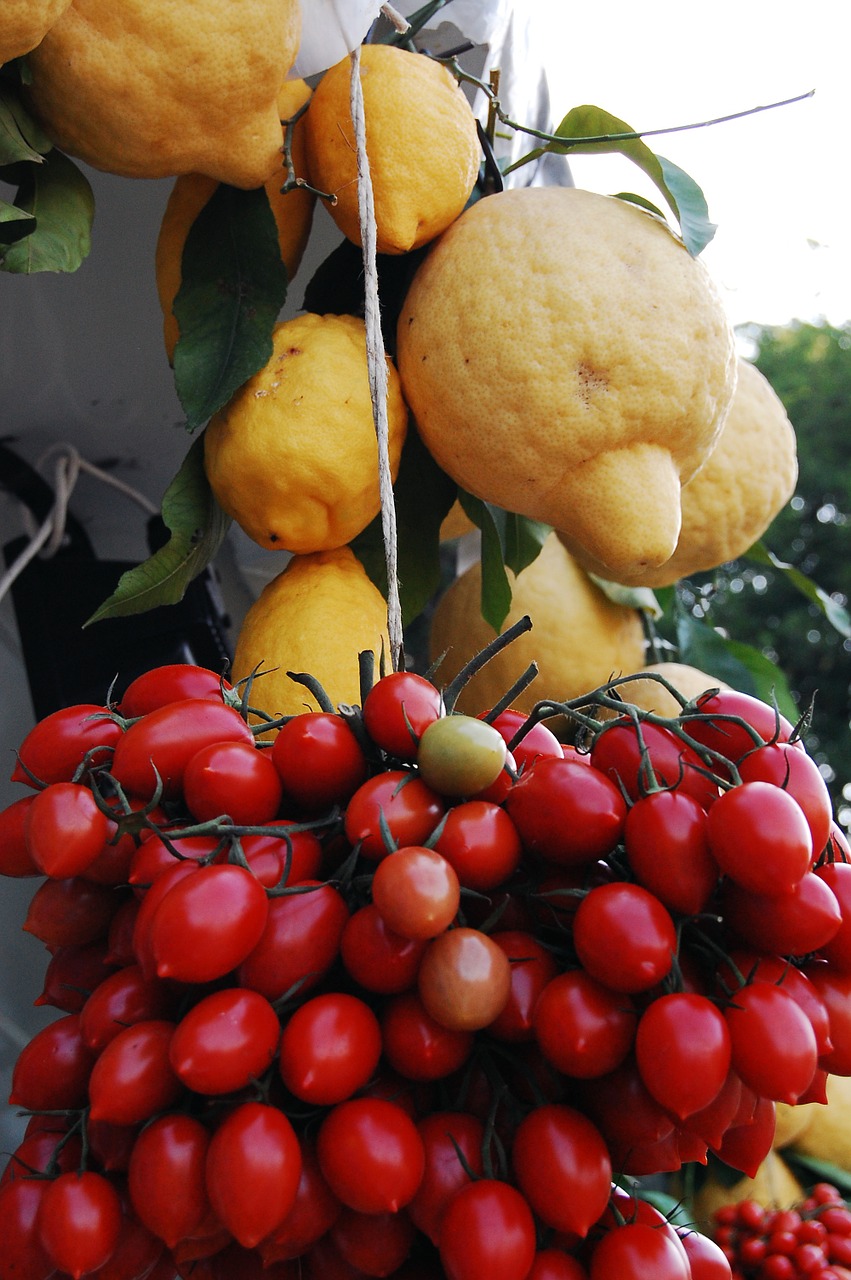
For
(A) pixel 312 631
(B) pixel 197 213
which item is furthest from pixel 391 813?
(B) pixel 197 213

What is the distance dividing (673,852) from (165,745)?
0.27 meters

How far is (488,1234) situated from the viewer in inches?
17.4

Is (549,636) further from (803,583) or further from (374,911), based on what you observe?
(374,911)

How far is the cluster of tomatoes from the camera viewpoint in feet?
3.88

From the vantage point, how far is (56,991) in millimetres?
573

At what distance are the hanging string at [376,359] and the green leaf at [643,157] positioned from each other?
239mm

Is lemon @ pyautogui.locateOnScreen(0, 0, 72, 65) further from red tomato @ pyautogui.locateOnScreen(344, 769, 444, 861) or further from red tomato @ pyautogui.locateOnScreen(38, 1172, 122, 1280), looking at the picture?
red tomato @ pyautogui.locateOnScreen(38, 1172, 122, 1280)

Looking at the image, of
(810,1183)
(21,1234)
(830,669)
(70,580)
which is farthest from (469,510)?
(830,669)

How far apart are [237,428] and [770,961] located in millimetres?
571

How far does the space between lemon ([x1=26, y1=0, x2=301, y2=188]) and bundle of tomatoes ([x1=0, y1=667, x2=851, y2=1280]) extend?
1.52 feet

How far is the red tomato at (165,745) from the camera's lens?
0.53 metres

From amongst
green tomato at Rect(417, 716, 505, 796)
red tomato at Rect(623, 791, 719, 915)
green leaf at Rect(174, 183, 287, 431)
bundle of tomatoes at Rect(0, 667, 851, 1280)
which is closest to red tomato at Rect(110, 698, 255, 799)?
bundle of tomatoes at Rect(0, 667, 851, 1280)

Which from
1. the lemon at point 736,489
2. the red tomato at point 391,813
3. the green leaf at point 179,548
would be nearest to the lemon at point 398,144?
the green leaf at point 179,548

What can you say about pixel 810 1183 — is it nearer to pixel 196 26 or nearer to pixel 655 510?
pixel 655 510
